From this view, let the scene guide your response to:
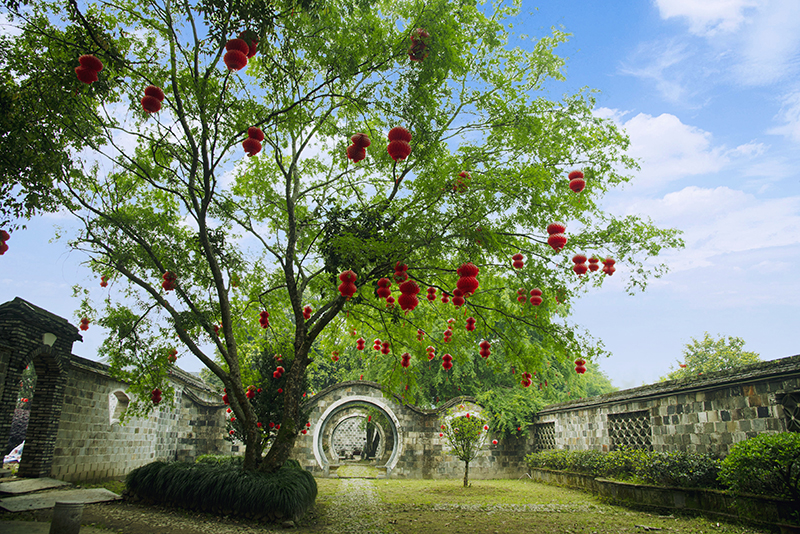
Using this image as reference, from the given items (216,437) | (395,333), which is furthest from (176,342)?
(216,437)

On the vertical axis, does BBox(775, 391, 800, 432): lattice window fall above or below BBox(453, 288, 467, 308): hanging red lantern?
below

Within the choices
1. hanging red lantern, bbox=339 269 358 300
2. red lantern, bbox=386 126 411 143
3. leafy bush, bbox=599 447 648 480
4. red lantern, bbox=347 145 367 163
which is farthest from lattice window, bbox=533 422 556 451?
red lantern, bbox=386 126 411 143

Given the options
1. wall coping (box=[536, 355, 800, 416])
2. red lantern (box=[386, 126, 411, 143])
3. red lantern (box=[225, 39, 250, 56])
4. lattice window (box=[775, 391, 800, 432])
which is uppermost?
red lantern (box=[225, 39, 250, 56])

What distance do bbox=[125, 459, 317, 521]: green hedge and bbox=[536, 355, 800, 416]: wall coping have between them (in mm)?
8193

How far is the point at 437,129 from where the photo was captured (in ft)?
24.1

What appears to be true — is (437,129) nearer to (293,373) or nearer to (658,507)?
(293,373)

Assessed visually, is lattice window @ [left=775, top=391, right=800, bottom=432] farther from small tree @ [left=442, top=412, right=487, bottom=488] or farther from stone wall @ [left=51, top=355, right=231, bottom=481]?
stone wall @ [left=51, top=355, right=231, bottom=481]

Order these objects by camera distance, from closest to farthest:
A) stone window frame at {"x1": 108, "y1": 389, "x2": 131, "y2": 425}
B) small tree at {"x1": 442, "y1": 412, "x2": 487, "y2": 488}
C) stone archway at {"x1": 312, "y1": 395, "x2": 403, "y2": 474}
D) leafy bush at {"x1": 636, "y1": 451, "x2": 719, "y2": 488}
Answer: leafy bush at {"x1": 636, "y1": 451, "x2": 719, "y2": 488} < stone window frame at {"x1": 108, "y1": 389, "x2": 131, "y2": 425} < small tree at {"x1": 442, "y1": 412, "x2": 487, "y2": 488} < stone archway at {"x1": 312, "y1": 395, "x2": 403, "y2": 474}

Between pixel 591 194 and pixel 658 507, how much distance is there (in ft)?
21.4

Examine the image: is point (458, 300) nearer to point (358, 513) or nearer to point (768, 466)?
point (358, 513)

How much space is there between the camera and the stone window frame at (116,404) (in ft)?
38.6

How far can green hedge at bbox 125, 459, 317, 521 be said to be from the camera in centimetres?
695

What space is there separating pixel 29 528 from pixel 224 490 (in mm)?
2511

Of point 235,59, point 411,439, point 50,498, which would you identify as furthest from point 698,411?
point 50,498
